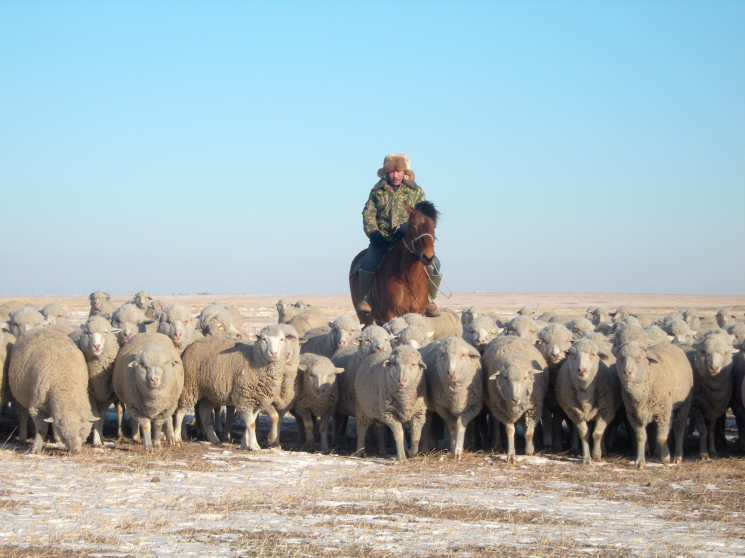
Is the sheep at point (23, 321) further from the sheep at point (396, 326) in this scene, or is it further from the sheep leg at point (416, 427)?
the sheep leg at point (416, 427)

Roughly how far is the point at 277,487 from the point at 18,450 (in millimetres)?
3796

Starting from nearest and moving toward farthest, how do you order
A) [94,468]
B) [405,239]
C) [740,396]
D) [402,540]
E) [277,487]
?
1. [402,540]
2. [277,487]
3. [94,468]
4. [740,396]
5. [405,239]

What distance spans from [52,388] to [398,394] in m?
4.11

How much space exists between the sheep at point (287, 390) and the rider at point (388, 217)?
3171 mm

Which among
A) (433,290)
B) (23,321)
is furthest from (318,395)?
(23,321)

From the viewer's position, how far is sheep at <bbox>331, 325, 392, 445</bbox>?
35.3 feet

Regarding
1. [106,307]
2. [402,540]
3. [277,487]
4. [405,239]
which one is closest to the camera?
[402,540]

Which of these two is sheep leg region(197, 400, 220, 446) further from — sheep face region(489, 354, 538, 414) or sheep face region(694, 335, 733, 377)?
sheep face region(694, 335, 733, 377)

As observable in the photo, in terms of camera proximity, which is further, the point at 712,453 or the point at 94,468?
the point at 712,453

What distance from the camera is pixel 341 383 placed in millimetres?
11008

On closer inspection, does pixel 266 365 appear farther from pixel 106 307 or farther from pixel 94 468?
pixel 106 307

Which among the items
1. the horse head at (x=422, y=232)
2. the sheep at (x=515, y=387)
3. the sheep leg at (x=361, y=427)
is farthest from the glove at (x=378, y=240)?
the sheep leg at (x=361, y=427)

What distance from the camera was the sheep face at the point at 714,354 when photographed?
395 inches

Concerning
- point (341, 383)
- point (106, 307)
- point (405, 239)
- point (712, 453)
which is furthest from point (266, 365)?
point (106, 307)
